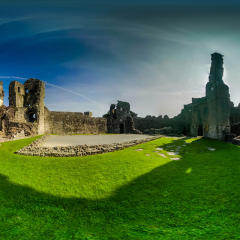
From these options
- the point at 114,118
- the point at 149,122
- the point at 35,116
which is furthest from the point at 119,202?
the point at 149,122

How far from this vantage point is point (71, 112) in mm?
27109

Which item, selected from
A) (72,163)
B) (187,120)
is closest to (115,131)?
(187,120)

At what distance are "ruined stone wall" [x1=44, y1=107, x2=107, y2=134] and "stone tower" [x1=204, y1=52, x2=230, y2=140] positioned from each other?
2016cm

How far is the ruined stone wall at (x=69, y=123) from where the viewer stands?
81.9ft

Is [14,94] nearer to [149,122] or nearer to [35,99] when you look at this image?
[35,99]

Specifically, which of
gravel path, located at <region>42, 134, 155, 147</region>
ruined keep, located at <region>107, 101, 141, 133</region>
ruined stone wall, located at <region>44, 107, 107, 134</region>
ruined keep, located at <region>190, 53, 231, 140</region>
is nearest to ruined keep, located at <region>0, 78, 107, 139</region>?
ruined stone wall, located at <region>44, 107, 107, 134</region>

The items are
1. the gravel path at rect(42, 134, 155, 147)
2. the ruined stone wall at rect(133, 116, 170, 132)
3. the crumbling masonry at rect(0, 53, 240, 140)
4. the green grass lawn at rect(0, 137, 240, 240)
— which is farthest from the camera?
the ruined stone wall at rect(133, 116, 170, 132)

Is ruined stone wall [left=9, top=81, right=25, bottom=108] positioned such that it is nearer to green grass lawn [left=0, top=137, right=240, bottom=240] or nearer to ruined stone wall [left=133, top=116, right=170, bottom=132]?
green grass lawn [left=0, top=137, right=240, bottom=240]

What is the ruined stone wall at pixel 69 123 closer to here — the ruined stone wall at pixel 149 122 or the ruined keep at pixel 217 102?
the ruined stone wall at pixel 149 122

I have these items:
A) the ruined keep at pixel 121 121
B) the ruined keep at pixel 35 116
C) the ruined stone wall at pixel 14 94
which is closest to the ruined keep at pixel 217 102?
the ruined keep at pixel 121 121

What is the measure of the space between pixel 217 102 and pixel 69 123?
22691 mm

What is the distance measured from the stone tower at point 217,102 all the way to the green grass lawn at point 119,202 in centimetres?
1118

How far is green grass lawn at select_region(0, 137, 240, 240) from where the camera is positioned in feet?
7.80

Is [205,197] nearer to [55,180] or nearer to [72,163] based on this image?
[55,180]
